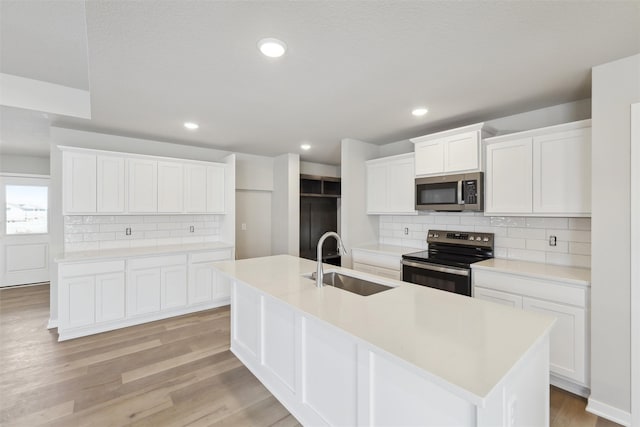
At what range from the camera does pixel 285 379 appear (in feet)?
6.55

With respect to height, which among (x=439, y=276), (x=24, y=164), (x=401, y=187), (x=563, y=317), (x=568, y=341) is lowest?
(x=568, y=341)

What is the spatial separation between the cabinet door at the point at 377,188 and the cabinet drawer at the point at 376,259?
2.08 ft

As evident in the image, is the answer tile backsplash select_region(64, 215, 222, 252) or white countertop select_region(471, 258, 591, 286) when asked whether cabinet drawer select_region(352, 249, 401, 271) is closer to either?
white countertop select_region(471, 258, 591, 286)

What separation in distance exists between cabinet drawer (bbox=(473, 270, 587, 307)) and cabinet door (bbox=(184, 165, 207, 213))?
11.8ft

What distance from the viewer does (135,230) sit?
3.92m

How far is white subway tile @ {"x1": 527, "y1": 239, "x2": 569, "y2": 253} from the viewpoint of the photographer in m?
2.64

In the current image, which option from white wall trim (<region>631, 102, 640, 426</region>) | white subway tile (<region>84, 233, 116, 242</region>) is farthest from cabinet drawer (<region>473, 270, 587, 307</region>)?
white subway tile (<region>84, 233, 116, 242</region>)

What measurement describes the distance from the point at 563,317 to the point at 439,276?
0.98 m

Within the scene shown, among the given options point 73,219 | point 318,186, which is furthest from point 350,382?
point 318,186

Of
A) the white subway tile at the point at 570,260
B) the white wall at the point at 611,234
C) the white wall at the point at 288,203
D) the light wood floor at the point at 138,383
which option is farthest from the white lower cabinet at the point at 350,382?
the white wall at the point at 288,203

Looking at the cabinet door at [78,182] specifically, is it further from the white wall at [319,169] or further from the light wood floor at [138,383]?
the white wall at [319,169]

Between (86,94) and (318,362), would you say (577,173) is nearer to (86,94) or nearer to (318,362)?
(318,362)

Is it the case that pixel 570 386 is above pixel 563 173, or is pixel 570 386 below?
below

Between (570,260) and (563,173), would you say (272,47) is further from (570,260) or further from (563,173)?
(570,260)
